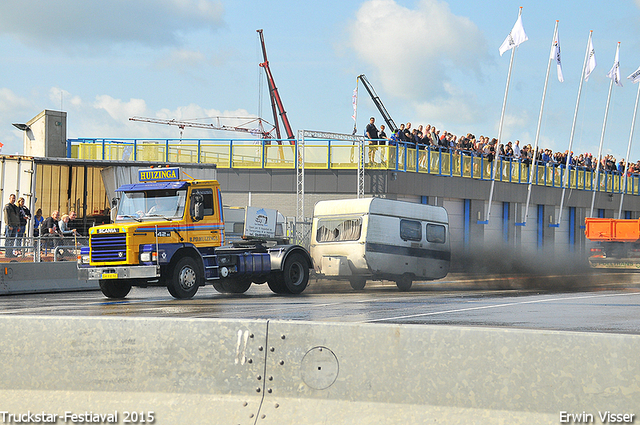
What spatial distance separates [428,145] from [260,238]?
17846 millimetres

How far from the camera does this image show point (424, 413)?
451 cm

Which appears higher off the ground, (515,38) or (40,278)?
(515,38)

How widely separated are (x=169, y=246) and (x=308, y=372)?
1186 centimetres

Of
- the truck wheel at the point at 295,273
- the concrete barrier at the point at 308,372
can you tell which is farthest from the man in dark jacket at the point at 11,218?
the concrete barrier at the point at 308,372

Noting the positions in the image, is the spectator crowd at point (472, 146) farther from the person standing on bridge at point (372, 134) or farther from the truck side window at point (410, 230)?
the truck side window at point (410, 230)

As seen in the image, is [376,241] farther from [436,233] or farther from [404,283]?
[436,233]

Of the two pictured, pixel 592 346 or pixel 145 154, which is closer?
pixel 592 346

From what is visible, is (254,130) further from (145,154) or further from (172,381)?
(172,381)

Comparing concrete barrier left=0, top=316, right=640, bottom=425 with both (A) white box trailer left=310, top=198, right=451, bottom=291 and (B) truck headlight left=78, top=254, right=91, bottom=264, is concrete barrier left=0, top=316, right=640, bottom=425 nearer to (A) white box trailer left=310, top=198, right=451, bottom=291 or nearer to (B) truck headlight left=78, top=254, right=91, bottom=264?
(B) truck headlight left=78, top=254, right=91, bottom=264

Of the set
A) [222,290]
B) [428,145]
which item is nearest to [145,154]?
[428,145]

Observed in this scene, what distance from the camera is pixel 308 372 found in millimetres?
4785

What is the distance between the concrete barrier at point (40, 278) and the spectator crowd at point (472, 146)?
586 inches

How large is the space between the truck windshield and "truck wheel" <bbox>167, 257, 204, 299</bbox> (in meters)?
1.03

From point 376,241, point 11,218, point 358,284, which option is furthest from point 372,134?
point 11,218
